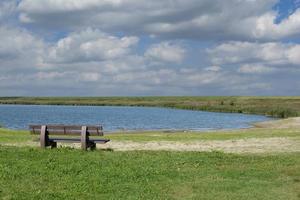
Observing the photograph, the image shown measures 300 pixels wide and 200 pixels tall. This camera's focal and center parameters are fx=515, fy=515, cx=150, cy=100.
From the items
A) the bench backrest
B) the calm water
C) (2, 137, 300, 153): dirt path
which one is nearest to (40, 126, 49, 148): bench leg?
the bench backrest

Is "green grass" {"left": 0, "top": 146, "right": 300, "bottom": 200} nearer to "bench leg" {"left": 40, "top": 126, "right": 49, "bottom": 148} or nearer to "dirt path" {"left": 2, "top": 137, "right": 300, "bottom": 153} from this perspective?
"bench leg" {"left": 40, "top": 126, "right": 49, "bottom": 148}

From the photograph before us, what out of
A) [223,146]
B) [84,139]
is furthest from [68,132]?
[223,146]

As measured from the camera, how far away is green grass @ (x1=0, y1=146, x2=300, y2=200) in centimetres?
1270

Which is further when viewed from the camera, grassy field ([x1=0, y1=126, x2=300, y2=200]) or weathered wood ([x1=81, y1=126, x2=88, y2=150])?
weathered wood ([x1=81, y1=126, x2=88, y2=150])

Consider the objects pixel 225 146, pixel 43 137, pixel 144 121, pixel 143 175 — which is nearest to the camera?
pixel 143 175

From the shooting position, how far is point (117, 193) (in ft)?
41.5

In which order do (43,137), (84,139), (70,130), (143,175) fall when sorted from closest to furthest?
(143,175) < (84,139) < (43,137) < (70,130)

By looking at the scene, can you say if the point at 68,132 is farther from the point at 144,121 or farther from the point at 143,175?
the point at 144,121

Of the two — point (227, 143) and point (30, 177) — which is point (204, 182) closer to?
point (30, 177)

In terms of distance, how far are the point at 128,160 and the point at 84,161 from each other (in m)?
1.57

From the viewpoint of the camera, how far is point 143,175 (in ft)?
49.4

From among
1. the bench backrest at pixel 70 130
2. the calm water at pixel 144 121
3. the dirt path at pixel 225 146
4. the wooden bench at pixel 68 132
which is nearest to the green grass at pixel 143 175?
the wooden bench at pixel 68 132

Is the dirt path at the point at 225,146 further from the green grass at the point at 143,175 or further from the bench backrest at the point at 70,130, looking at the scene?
the green grass at the point at 143,175

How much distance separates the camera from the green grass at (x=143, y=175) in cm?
1270
